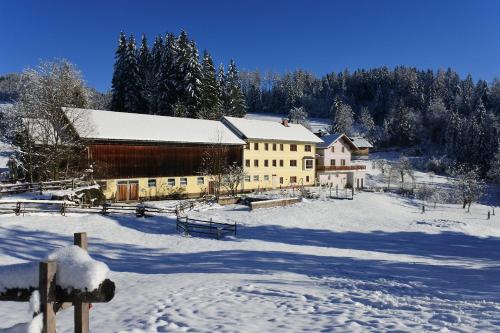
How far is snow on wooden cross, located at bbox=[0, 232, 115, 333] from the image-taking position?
4.11 metres

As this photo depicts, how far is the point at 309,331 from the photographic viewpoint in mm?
8883

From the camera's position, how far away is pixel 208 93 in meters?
72.2

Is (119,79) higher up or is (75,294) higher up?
(119,79)

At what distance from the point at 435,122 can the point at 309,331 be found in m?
130

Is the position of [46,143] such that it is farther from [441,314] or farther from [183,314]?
[441,314]

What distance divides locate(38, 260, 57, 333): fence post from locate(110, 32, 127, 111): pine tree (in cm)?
7187

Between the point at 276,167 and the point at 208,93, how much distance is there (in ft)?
73.1

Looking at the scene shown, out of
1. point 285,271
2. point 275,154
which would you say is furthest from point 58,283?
point 275,154

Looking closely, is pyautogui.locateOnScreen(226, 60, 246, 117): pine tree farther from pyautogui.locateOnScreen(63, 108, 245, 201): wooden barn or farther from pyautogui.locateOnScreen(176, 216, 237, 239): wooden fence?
pyautogui.locateOnScreen(176, 216, 237, 239): wooden fence

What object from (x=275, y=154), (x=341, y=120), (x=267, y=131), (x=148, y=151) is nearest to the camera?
(x=148, y=151)

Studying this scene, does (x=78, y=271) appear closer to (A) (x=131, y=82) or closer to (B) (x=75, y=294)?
(B) (x=75, y=294)

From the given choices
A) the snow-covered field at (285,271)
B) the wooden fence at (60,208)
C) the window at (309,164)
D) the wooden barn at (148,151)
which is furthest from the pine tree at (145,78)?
the wooden fence at (60,208)

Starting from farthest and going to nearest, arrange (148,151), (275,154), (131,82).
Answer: (131,82), (275,154), (148,151)

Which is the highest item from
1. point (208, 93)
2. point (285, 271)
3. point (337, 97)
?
point (337, 97)
